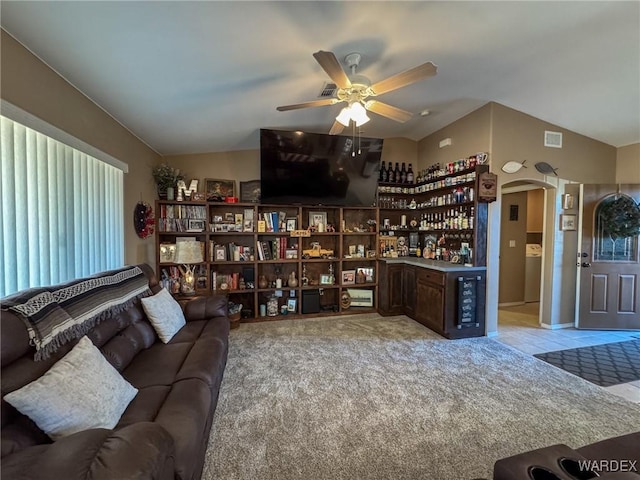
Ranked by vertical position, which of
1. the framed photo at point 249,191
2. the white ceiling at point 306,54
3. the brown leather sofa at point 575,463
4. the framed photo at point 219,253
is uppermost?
the white ceiling at point 306,54

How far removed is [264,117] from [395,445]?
347cm

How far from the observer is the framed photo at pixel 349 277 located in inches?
187

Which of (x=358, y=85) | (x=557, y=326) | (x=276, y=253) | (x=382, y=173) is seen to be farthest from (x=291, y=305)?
(x=557, y=326)

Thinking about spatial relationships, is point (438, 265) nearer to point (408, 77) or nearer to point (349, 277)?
point (349, 277)

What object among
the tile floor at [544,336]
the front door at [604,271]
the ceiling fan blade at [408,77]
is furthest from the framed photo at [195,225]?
the front door at [604,271]

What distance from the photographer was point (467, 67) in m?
2.79

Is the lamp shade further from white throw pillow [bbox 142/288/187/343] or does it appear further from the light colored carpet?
the light colored carpet

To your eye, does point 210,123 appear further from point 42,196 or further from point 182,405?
point 182,405

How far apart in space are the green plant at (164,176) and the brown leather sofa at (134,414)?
2.15m

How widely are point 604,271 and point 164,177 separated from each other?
6.22 m

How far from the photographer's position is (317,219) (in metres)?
4.74

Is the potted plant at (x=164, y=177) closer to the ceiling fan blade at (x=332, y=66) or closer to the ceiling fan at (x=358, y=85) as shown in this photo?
the ceiling fan at (x=358, y=85)

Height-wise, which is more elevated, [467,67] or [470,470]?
[467,67]

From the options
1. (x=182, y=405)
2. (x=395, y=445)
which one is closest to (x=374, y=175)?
(x=395, y=445)
